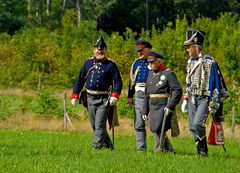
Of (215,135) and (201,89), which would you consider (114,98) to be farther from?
(215,135)

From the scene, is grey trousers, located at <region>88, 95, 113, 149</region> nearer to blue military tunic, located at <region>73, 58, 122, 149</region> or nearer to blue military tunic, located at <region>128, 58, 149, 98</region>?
blue military tunic, located at <region>73, 58, 122, 149</region>

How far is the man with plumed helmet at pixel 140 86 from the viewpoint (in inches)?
527

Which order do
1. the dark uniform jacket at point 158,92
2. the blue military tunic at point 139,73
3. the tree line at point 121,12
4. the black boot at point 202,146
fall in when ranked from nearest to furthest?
the black boot at point 202,146 → the dark uniform jacket at point 158,92 → the blue military tunic at point 139,73 → the tree line at point 121,12

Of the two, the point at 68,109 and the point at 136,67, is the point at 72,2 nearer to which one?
the point at 68,109

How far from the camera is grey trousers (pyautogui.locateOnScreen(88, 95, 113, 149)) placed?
45.1 feet

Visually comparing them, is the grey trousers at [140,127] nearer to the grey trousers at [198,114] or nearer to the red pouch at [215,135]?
the grey trousers at [198,114]

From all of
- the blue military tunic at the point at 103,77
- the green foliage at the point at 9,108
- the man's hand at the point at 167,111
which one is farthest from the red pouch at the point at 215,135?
the green foliage at the point at 9,108

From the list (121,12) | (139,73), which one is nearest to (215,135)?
(139,73)

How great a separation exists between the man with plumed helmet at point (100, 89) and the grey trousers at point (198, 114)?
1.76 m

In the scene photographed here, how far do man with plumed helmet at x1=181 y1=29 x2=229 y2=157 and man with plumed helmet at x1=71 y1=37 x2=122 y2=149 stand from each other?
1.79 m

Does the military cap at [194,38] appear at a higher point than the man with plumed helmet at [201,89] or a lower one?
higher

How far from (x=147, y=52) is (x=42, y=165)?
14.6 feet

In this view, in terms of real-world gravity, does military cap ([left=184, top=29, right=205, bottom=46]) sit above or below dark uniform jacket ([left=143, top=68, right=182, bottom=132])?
above

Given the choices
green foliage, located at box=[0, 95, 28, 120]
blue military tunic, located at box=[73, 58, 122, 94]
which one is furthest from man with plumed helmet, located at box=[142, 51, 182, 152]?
green foliage, located at box=[0, 95, 28, 120]
